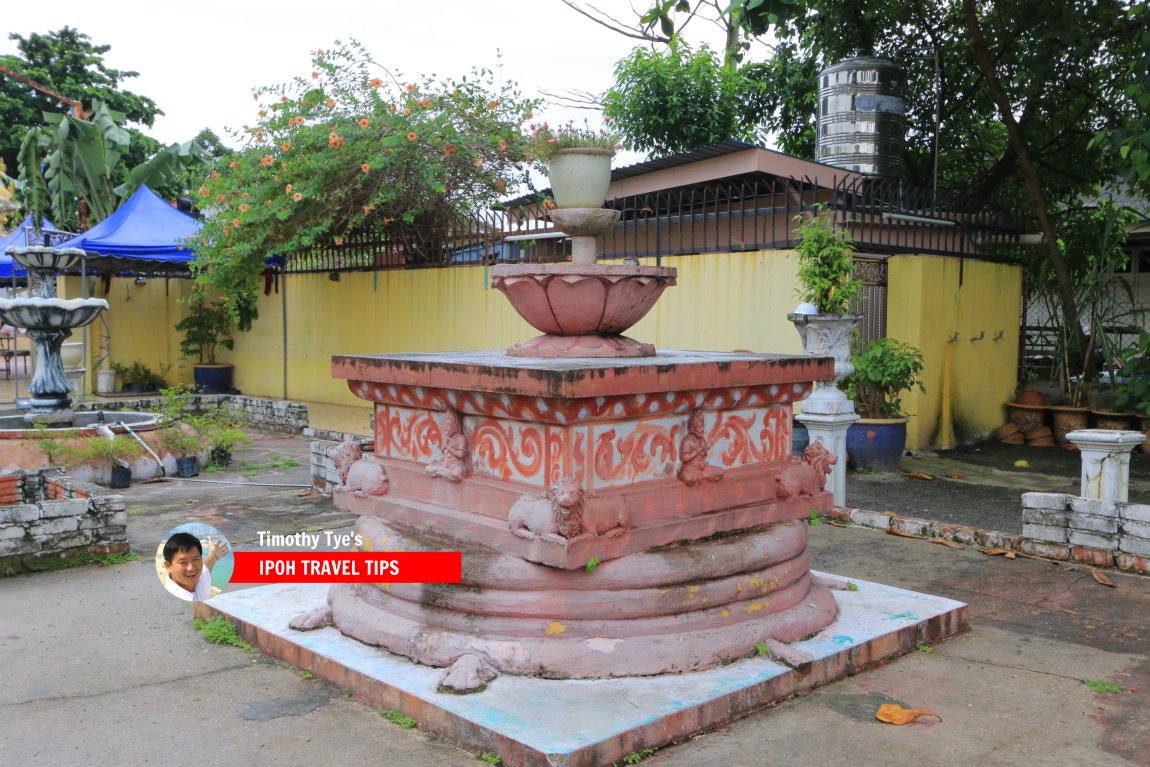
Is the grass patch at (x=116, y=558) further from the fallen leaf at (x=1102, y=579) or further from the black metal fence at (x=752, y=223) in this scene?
the fallen leaf at (x=1102, y=579)

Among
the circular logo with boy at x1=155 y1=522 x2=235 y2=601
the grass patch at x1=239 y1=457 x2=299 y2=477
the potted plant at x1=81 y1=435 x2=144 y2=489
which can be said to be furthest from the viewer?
the grass patch at x1=239 y1=457 x2=299 y2=477

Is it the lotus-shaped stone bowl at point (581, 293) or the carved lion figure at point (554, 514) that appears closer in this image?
the carved lion figure at point (554, 514)

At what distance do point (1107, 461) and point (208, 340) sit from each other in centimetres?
1489

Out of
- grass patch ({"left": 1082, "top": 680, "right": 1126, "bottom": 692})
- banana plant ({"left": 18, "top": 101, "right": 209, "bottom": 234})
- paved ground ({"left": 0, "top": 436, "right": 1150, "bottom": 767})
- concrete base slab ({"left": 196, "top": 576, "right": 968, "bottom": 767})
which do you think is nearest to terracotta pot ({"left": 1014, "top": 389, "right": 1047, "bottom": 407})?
paved ground ({"left": 0, "top": 436, "right": 1150, "bottom": 767})

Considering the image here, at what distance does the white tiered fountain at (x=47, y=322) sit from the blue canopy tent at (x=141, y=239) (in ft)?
11.8

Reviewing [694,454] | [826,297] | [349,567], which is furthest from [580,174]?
[826,297]

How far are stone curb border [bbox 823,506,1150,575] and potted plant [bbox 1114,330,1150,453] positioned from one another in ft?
13.9

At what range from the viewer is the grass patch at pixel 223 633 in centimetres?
458

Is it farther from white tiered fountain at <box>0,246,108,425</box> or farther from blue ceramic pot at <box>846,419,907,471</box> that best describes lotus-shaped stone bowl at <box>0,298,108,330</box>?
blue ceramic pot at <box>846,419,907,471</box>

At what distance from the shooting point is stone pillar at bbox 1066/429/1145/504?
5.86m

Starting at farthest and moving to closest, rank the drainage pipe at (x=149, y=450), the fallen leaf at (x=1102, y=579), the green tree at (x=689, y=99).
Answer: the green tree at (x=689, y=99), the drainage pipe at (x=149, y=450), the fallen leaf at (x=1102, y=579)

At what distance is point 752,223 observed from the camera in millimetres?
10039

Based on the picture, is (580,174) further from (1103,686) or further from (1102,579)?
(1102,579)

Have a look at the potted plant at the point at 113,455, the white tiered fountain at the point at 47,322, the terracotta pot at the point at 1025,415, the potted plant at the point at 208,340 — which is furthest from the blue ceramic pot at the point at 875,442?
the potted plant at the point at 208,340
